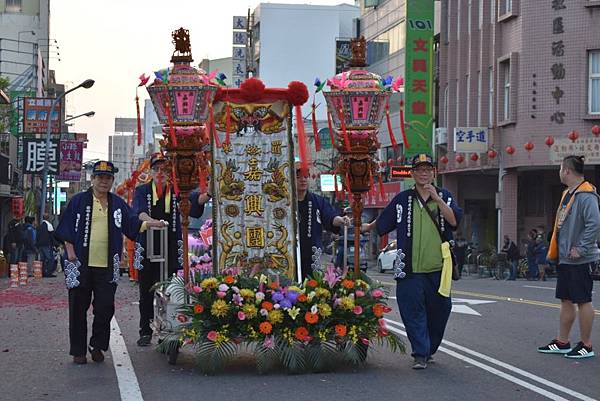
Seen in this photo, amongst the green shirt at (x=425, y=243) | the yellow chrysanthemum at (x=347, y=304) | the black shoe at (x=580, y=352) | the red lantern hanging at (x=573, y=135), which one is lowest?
the black shoe at (x=580, y=352)

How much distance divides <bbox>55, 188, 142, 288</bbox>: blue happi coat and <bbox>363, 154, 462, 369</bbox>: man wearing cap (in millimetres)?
2663

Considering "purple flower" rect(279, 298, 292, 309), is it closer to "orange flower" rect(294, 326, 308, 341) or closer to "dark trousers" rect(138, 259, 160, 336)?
"orange flower" rect(294, 326, 308, 341)

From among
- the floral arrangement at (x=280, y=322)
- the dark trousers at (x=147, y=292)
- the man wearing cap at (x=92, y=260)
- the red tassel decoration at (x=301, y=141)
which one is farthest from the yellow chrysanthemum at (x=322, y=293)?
the dark trousers at (x=147, y=292)

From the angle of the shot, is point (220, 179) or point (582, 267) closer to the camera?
point (582, 267)

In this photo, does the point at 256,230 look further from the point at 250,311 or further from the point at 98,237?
the point at 250,311

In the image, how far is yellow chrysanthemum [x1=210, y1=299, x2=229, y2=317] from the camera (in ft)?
30.5

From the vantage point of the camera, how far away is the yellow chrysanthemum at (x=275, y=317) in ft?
30.5

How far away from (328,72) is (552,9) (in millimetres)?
58031

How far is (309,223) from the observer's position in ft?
37.4

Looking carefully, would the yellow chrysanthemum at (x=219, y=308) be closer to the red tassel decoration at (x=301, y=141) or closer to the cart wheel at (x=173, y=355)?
the cart wheel at (x=173, y=355)

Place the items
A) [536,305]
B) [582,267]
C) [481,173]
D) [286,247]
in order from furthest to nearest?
[481,173] → [536,305] → [286,247] → [582,267]

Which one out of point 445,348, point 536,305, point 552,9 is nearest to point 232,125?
point 445,348

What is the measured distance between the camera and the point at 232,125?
11570mm

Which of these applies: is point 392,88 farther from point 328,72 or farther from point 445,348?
point 328,72
